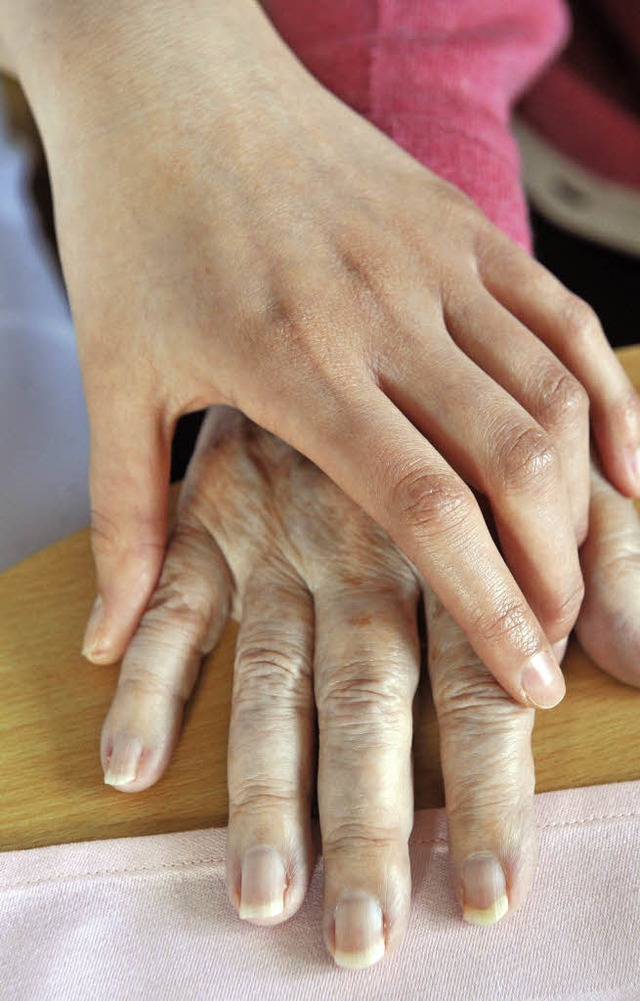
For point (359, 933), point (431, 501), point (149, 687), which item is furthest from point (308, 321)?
point (359, 933)

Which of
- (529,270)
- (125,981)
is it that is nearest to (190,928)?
(125,981)

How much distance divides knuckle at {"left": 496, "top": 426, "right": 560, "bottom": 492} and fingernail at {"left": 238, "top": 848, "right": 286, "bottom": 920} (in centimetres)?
25

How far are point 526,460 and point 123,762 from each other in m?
0.30

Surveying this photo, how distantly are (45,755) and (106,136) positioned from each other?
1.44ft

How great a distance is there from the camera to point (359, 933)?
46cm

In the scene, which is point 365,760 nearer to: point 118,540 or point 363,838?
point 363,838

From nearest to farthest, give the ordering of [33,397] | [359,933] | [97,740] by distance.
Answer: [359,933]
[97,740]
[33,397]

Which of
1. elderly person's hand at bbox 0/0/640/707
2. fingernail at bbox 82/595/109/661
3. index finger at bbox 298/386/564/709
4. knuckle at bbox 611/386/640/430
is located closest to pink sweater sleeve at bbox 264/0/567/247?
elderly person's hand at bbox 0/0/640/707

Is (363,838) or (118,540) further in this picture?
(118,540)

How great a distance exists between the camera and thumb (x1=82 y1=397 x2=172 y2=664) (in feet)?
2.03

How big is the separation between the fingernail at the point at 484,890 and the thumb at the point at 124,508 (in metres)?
0.27

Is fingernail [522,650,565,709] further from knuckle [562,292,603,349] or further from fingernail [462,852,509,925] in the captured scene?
knuckle [562,292,603,349]

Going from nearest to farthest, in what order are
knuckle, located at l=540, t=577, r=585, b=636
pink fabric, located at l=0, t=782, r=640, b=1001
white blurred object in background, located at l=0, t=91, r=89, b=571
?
1. pink fabric, located at l=0, t=782, r=640, b=1001
2. knuckle, located at l=540, t=577, r=585, b=636
3. white blurred object in background, located at l=0, t=91, r=89, b=571

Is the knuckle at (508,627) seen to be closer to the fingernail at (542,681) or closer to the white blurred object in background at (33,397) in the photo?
the fingernail at (542,681)
